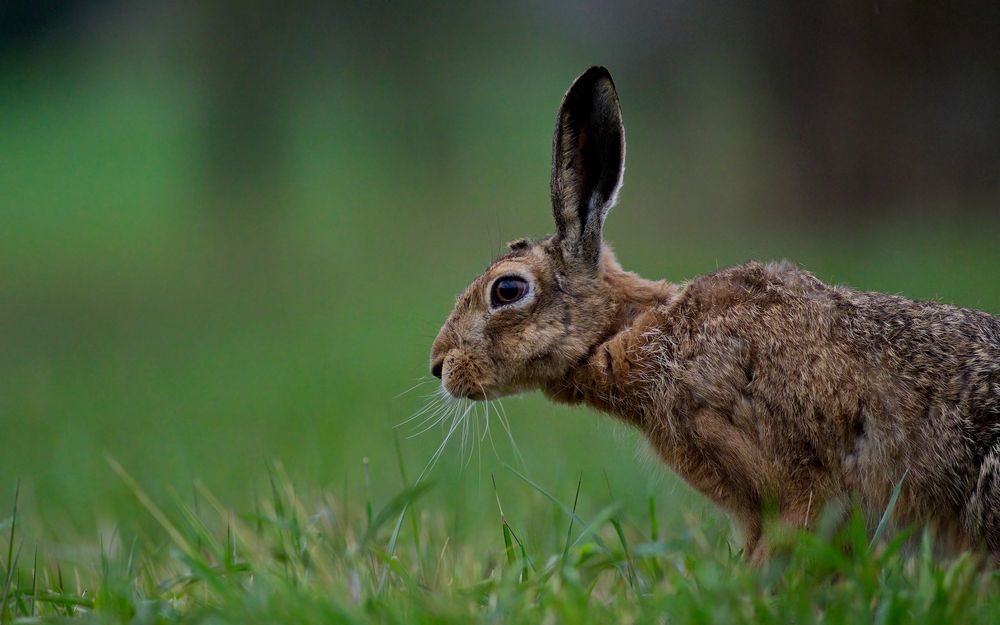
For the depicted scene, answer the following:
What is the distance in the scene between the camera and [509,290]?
467 cm

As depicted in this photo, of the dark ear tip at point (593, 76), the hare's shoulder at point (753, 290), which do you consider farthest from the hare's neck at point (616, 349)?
the dark ear tip at point (593, 76)

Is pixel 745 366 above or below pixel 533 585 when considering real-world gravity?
above

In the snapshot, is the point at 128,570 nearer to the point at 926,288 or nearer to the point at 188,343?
the point at 926,288

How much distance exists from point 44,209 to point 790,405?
19.8m

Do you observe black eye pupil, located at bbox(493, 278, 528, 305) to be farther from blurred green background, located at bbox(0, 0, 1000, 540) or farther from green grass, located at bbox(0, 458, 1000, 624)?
blurred green background, located at bbox(0, 0, 1000, 540)

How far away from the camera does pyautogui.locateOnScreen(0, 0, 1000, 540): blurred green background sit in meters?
9.89

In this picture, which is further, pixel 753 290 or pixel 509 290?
pixel 509 290

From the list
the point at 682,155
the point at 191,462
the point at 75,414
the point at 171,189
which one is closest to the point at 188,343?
the point at 75,414

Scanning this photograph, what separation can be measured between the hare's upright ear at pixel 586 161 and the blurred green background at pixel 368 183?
2.66 metres

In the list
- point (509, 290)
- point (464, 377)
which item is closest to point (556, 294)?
point (509, 290)

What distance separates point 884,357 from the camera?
4.07 metres

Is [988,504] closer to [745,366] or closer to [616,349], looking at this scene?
[745,366]

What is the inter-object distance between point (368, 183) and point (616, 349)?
64.4 ft

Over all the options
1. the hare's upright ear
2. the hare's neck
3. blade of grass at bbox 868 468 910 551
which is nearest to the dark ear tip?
the hare's upright ear
